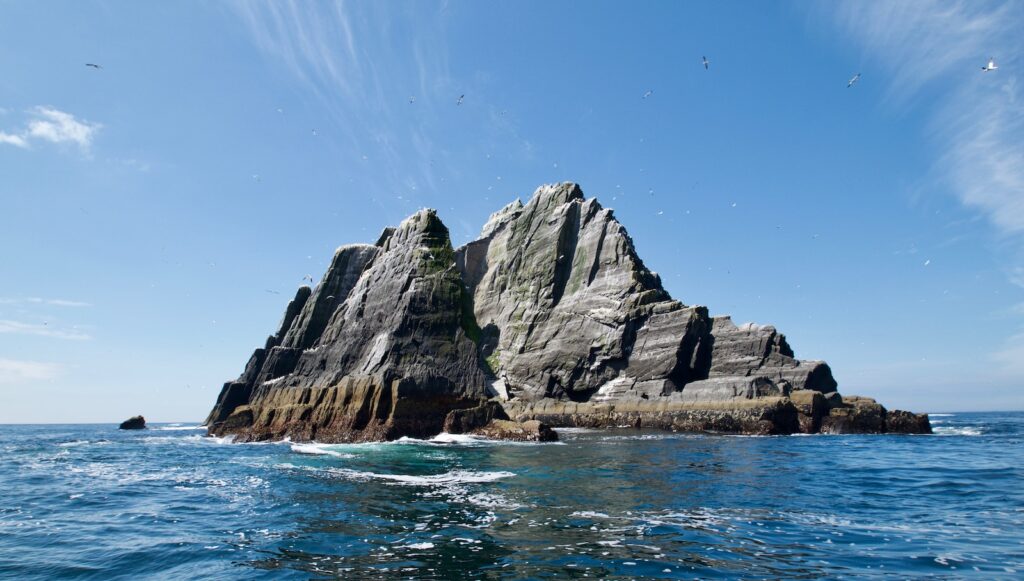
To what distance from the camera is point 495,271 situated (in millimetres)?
98375

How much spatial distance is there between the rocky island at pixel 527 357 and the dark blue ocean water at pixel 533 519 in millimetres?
18596

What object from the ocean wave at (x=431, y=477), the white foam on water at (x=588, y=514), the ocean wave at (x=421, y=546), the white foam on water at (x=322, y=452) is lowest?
the ocean wave at (x=421, y=546)

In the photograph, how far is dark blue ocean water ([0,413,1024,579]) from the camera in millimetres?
10656

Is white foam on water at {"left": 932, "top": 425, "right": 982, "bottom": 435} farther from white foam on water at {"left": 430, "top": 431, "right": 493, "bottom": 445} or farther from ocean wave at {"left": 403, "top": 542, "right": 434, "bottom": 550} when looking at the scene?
ocean wave at {"left": 403, "top": 542, "right": 434, "bottom": 550}

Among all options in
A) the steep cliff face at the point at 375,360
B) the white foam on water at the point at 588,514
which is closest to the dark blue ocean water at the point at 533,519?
the white foam on water at the point at 588,514

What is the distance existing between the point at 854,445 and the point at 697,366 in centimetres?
2870

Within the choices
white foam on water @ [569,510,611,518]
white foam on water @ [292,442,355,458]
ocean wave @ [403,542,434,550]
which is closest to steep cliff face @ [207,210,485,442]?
white foam on water @ [292,442,355,458]

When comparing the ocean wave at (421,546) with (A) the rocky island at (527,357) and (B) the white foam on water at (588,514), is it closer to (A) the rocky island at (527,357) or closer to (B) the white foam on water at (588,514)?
(B) the white foam on water at (588,514)

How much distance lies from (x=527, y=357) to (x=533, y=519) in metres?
64.2

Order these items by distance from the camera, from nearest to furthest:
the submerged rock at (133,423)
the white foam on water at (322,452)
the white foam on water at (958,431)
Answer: the white foam on water at (322,452) → the white foam on water at (958,431) → the submerged rock at (133,423)

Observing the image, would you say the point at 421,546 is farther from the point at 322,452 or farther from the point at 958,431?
the point at 958,431

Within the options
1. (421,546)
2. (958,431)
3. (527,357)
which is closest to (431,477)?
(421,546)

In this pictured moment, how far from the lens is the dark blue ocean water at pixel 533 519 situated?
1066cm

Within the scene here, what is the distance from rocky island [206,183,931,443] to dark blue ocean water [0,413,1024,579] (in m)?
18.6
